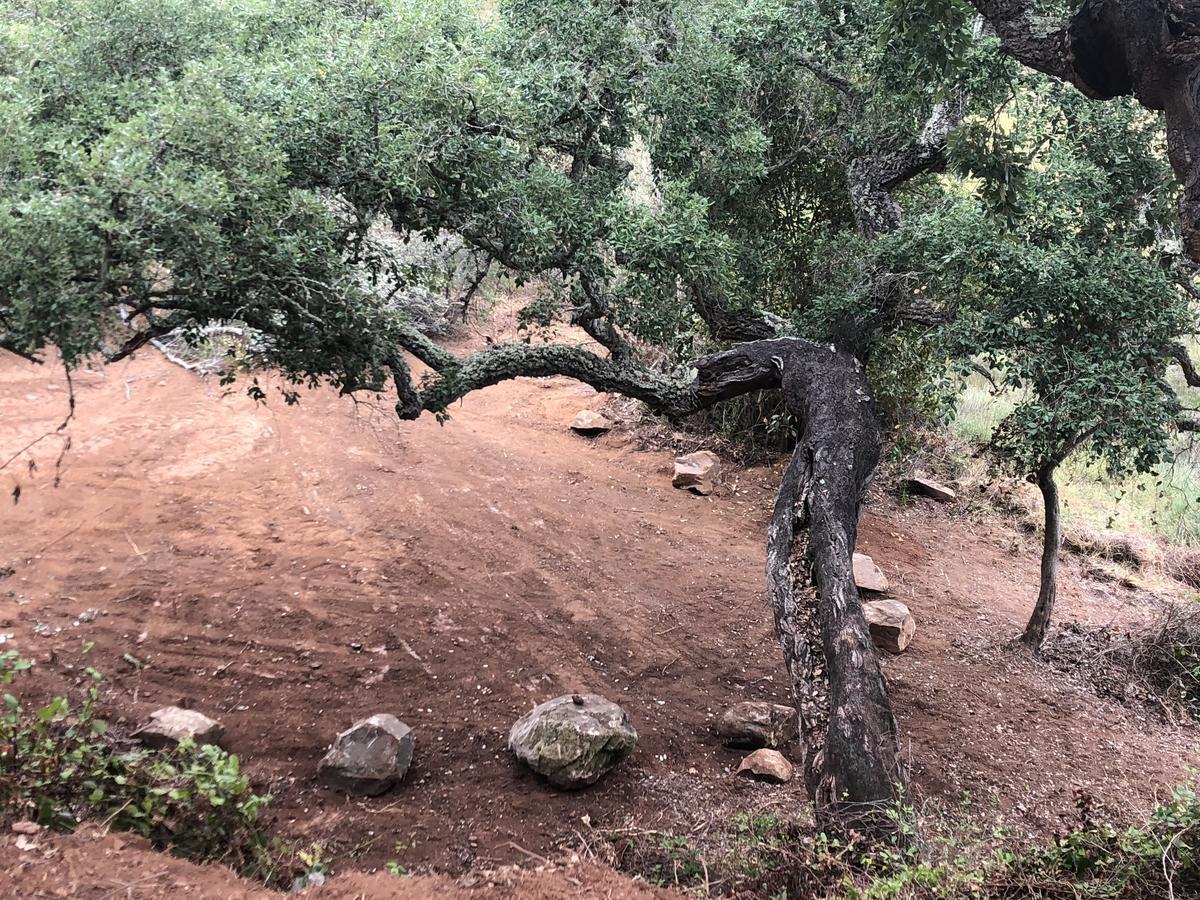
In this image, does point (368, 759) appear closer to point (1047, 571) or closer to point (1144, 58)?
point (1144, 58)

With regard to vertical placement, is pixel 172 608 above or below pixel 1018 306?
below

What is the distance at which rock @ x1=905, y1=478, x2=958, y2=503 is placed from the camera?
1003cm

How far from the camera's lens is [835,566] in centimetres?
476

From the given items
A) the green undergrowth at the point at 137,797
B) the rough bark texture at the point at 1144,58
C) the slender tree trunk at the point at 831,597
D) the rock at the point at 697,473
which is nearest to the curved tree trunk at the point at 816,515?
the slender tree trunk at the point at 831,597

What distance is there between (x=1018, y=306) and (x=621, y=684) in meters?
3.85

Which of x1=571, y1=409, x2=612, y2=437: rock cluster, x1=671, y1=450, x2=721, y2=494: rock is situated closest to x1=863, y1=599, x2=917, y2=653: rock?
x1=671, y1=450, x2=721, y2=494: rock

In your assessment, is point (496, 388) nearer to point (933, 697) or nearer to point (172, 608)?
point (172, 608)

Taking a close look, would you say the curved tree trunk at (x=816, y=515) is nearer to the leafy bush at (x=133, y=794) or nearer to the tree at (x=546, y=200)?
the tree at (x=546, y=200)

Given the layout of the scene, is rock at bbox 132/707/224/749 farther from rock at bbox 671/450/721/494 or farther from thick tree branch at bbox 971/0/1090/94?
rock at bbox 671/450/721/494

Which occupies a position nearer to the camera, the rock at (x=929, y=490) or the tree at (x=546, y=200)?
the tree at (x=546, y=200)

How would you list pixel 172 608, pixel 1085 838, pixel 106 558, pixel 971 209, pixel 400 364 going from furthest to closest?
1. pixel 106 558
2. pixel 172 608
3. pixel 971 209
4. pixel 400 364
5. pixel 1085 838

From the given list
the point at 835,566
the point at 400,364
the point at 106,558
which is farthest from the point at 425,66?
the point at 106,558

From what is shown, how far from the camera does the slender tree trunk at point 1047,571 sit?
6617 millimetres

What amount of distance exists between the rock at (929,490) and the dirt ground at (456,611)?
28 cm
